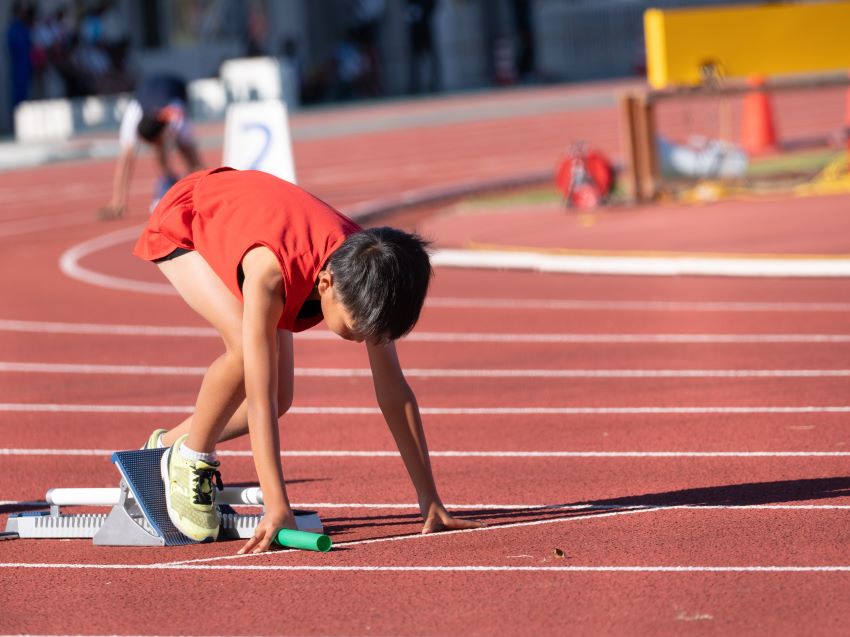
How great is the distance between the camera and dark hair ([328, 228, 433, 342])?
4.52m

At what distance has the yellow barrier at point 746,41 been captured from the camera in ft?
49.1

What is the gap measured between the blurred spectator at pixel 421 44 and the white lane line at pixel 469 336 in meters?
31.2

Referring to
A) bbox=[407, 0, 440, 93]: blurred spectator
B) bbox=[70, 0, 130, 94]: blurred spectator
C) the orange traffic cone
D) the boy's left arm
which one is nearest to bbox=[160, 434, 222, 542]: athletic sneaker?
the boy's left arm

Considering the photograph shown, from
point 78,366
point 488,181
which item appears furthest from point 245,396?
point 488,181

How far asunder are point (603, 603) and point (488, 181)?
14939mm

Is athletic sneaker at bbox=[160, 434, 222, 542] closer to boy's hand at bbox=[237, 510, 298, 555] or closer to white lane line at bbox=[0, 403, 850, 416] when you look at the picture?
boy's hand at bbox=[237, 510, 298, 555]

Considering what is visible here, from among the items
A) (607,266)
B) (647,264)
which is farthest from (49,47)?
(647,264)

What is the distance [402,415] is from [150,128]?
1125cm

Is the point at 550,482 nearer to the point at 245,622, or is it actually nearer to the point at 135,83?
the point at 245,622

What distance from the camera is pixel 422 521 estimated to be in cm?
545

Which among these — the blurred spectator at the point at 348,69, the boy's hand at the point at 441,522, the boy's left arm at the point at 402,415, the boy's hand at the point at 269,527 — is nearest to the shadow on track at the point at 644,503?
the boy's hand at the point at 441,522

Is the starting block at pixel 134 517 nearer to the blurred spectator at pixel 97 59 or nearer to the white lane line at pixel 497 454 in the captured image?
the white lane line at pixel 497 454

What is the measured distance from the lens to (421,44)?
41438 mm

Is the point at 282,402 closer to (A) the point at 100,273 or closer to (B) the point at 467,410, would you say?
(B) the point at 467,410
